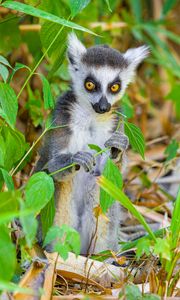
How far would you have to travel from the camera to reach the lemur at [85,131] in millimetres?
4477

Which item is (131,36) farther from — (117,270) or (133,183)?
(117,270)

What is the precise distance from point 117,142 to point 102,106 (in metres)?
0.28

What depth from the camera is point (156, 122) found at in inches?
308

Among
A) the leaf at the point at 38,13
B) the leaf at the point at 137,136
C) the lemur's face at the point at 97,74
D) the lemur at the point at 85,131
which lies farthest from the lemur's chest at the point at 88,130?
the leaf at the point at 38,13

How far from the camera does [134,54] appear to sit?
4910mm

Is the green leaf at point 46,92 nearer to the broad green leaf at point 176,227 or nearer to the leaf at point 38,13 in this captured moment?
the leaf at point 38,13

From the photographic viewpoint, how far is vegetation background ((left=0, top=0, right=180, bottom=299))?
305 cm

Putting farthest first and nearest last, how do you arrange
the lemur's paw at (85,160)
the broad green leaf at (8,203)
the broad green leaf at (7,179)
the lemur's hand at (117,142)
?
the lemur's hand at (117,142), the lemur's paw at (85,160), the broad green leaf at (7,179), the broad green leaf at (8,203)

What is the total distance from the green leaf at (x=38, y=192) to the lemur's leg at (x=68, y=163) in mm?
885

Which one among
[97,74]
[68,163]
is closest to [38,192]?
[68,163]

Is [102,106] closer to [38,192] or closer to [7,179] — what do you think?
[7,179]

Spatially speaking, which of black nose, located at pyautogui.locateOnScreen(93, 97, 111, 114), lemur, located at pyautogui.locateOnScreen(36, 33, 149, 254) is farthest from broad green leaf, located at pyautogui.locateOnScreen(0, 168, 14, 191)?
black nose, located at pyautogui.locateOnScreen(93, 97, 111, 114)

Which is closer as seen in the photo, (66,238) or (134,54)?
(66,238)

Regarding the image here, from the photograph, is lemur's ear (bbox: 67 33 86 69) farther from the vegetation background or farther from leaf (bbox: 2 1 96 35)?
leaf (bbox: 2 1 96 35)
